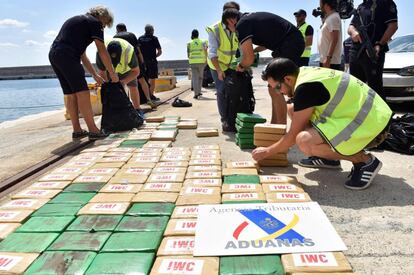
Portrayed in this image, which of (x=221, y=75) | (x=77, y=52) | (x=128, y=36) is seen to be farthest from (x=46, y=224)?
(x=128, y=36)

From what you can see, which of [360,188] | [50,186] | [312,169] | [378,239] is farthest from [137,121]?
[378,239]

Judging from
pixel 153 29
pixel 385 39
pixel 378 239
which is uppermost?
pixel 153 29

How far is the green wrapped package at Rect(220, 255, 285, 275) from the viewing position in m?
1.62

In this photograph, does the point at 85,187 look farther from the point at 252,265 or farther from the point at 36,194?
the point at 252,265

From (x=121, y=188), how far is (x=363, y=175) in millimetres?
1841

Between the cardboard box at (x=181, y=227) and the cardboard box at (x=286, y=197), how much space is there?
0.58m

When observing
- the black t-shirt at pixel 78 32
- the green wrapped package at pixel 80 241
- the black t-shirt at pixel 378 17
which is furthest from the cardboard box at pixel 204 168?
the black t-shirt at pixel 378 17

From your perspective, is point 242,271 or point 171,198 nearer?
point 242,271

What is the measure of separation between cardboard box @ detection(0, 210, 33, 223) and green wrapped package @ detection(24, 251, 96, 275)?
531mm

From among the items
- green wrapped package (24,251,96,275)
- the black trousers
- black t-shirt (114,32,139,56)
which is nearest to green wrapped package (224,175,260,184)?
green wrapped package (24,251,96,275)

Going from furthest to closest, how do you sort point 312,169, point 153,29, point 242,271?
point 153,29 < point 312,169 < point 242,271

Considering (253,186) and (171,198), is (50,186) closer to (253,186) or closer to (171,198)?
(171,198)

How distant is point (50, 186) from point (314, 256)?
6.81ft

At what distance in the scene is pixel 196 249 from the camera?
5.99ft
